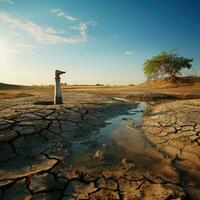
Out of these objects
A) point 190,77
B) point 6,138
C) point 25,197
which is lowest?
point 25,197

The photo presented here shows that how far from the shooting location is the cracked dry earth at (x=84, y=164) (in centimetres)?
221

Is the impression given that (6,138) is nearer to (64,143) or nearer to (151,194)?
(64,143)

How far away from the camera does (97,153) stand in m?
3.17

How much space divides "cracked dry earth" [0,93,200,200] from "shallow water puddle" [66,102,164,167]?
0.03 meters

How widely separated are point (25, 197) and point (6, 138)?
1.59 metres

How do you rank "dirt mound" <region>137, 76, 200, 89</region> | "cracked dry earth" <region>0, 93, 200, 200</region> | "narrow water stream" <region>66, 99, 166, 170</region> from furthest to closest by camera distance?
"dirt mound" <region>137, 76, 200, 89</region> < "narrow water stream" <region>66, 99, 166, 170</region> < "cracked dry earth" <region>0, 93, 200, 200</region>

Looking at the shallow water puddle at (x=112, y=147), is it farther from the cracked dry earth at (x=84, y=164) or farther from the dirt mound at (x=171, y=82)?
the dirt mound at (x=171, y=82)

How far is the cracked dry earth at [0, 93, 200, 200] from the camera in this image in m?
2.21

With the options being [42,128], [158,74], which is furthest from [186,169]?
[158,74]

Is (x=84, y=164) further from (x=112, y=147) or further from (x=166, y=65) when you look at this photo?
(x=166, y=65)

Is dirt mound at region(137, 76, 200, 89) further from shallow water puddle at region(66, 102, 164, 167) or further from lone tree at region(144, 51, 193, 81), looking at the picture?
shallow water puddle at region(66, 102, 164, 167)

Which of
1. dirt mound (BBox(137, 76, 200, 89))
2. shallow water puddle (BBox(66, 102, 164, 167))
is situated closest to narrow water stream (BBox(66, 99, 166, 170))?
shallow water puddle (BBox(66, 102, 164, 167))

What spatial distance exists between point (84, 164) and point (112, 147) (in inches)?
31.2

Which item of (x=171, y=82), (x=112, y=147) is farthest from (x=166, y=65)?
(x=112, y=147)
